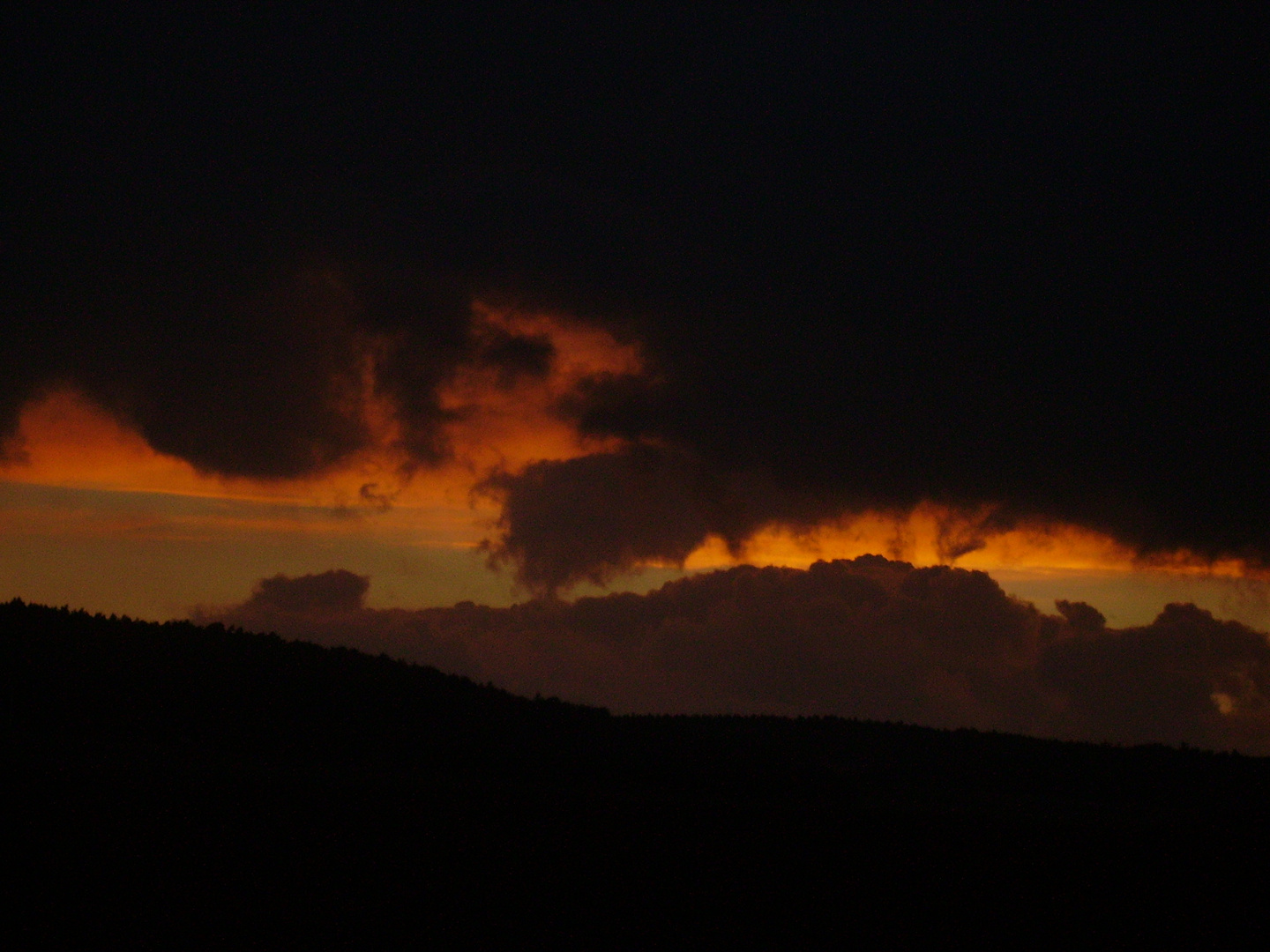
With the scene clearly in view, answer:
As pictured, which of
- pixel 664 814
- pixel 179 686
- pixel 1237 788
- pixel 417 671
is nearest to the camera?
pixel 664 814

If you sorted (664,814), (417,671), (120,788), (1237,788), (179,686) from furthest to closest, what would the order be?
(1237,788) < (417,671) < (179,686) < (664,814) < (120,788)

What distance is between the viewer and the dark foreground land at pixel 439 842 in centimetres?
2536

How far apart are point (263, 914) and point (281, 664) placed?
2575 centimetres

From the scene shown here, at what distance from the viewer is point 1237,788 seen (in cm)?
5959

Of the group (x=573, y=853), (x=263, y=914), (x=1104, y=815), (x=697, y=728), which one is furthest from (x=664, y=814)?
(x=697, y=728)

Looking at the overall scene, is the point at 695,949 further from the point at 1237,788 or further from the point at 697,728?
the point at 1237,788

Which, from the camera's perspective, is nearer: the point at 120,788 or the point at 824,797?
the point at 120,788

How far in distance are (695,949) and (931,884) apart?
26.3 ft

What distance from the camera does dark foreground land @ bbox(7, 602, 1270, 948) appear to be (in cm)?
2536

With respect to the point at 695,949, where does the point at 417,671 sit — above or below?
above

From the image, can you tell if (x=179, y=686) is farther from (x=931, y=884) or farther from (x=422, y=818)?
(x=931, y=884)

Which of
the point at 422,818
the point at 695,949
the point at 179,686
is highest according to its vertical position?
the point at 179,686

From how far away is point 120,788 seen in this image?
94.7 feet

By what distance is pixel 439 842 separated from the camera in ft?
94.4
